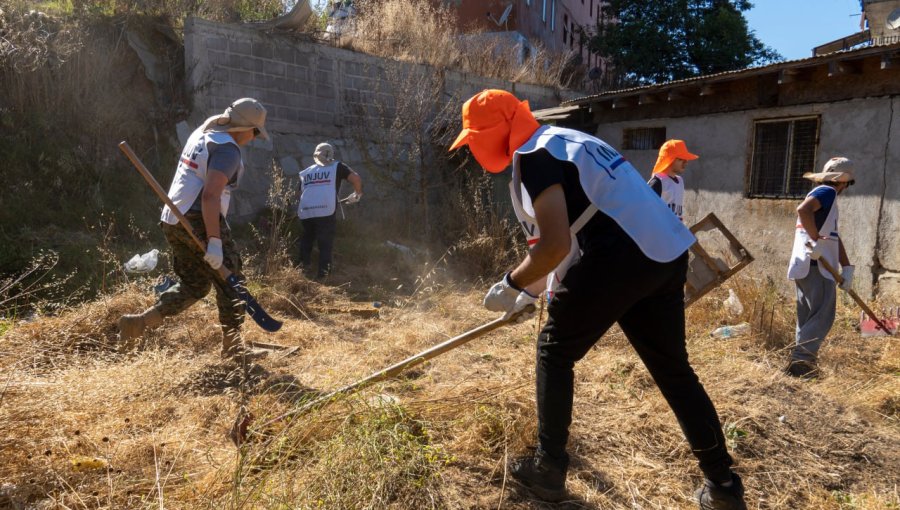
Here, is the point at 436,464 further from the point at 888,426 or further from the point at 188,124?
the point at 188,124

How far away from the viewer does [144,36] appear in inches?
316

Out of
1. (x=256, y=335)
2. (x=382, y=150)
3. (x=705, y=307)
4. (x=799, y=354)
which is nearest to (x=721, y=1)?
(x=382, y=150)

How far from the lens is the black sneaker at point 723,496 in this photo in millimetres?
2307

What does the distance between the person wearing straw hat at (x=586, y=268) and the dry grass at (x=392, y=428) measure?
1.00ft

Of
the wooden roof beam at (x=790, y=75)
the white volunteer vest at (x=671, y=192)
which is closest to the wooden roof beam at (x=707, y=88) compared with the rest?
the wooden roof beam at (x=790, y=75)

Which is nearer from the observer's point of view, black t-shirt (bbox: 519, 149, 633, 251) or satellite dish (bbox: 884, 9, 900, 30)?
black t-shirt (bbox: 519, 149, 633, 251)

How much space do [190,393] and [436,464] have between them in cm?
157

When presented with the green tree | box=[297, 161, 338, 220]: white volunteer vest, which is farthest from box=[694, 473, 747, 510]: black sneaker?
Answer: the green tree

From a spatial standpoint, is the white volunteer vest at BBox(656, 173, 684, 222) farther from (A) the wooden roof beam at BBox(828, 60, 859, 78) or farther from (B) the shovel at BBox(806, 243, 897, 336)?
(A) the wooden roof beam at BBox(828, 60, 859, 78)

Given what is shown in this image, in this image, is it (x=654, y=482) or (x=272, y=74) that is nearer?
(x=654, y=482)

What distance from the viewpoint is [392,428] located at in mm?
2422

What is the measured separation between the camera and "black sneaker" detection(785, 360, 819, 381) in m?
4.11

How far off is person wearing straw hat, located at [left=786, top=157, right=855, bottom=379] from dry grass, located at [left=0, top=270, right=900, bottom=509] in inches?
7.2

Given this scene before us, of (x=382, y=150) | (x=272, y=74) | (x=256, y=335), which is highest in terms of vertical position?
(x=272, y=74)
